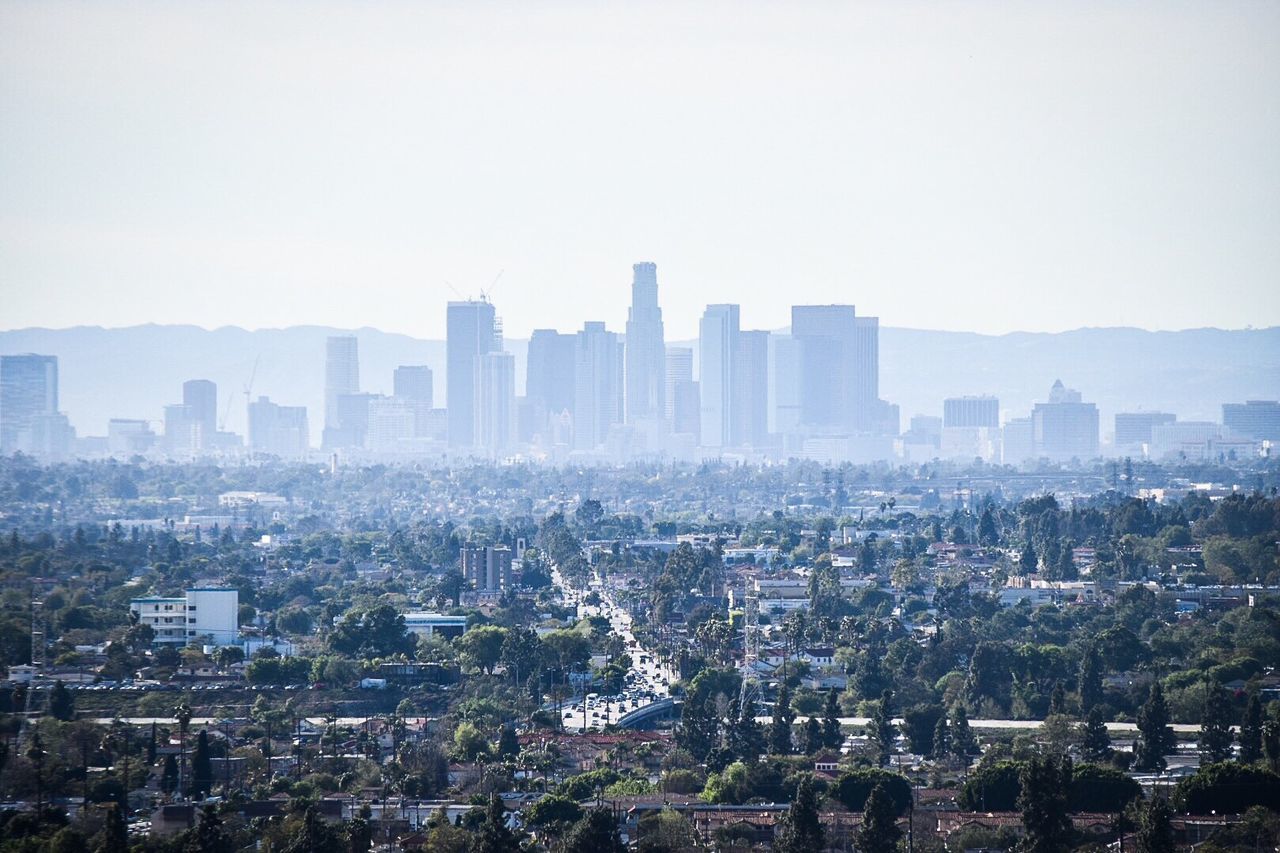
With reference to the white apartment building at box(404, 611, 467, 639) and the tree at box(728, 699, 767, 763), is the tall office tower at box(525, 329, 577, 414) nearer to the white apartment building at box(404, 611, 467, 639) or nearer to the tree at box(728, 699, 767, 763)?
the white apartment building at box(404, 611, 467, 639)

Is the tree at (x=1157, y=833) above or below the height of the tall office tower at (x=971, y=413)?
below

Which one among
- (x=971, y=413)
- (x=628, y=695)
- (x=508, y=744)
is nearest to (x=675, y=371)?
(x=971, y=413)

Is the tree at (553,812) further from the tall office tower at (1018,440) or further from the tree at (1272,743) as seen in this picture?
the tall office tower at (1018,440)

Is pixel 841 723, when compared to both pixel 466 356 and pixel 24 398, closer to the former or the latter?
pixel 466 356

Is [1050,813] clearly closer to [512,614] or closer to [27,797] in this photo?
[27,797]

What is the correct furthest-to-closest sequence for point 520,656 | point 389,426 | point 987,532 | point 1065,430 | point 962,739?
point 389,426
point 1065,430
point 987,532
point 520,656
point 962,739

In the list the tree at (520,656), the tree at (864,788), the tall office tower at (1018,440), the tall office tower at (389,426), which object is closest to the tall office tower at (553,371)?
the tall office tower at (389,426)
